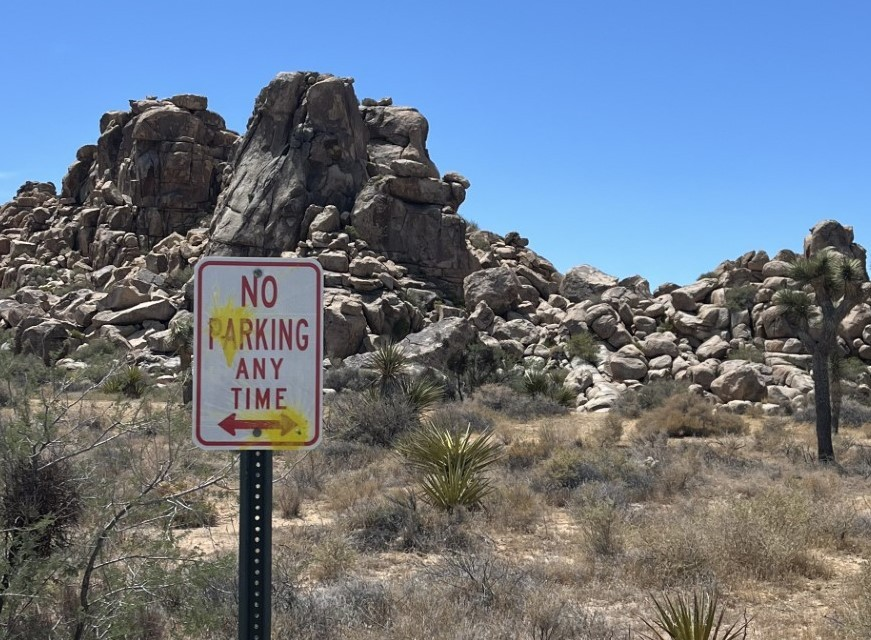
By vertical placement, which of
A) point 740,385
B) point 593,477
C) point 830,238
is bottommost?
point 593,477

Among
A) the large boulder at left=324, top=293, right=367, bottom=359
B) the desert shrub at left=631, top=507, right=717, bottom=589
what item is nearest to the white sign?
the desert shrub at left=631, top=507, right=717, bottom=589

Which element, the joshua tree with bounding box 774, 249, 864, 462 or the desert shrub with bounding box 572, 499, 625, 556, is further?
the joshua tree with bounding box 774, 249, 864, 462

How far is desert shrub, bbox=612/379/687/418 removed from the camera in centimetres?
2395

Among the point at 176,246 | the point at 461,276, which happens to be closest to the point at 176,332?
the point at 461,276

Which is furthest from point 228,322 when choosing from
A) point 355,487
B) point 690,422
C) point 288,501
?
Result: point 690,422

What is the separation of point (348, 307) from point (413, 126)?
18.3 metres

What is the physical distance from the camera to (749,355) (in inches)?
1204

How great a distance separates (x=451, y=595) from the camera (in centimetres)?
616

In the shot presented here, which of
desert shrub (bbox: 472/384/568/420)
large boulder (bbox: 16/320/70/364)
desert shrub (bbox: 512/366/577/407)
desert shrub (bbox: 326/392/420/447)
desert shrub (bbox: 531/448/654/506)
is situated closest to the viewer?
desert shrub (bbox: 531/448/654/506)

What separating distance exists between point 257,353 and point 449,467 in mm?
8241

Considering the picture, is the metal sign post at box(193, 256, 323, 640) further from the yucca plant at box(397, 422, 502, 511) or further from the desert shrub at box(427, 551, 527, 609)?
the yucca plant at box(397, 422, 502, 511)

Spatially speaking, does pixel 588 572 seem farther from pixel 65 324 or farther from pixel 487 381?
pixel 65 324

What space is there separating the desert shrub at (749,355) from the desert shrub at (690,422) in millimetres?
10521

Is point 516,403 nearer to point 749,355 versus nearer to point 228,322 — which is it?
point 749,355
